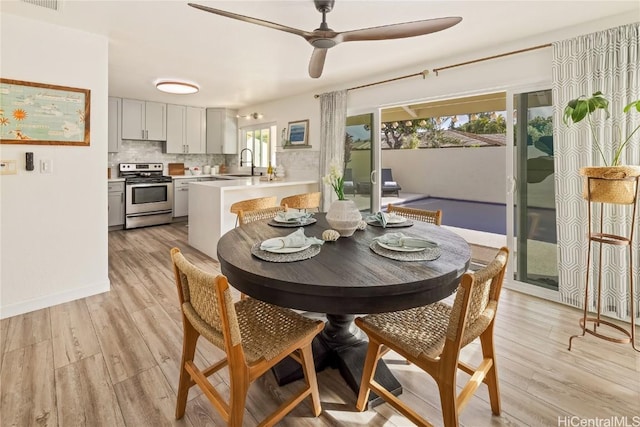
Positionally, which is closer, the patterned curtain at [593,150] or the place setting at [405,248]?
the place setting at [405,248]

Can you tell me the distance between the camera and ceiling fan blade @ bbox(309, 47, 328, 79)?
219 centimetres

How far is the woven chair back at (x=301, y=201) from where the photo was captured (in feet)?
11.3

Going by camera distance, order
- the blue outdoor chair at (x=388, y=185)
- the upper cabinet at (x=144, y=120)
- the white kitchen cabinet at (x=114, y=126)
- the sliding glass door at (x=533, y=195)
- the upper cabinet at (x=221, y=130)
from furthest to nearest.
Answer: the blue outdoor chair at (x=388, y=185), the upper cabinet at (x=221, y=130), the upper cabinet at (x=144, y=120), the white kitchen cabinet at (x=114, y=126), the sliding glass door at (x=533, y=195)

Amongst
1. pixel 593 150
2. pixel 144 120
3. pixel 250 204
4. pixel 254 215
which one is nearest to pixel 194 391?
pixel 254 215

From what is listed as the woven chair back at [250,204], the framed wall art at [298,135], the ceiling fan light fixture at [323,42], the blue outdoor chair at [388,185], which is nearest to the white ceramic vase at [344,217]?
the ceiling fan light fixture at [323,42]

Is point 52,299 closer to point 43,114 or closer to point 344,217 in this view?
point 43,114

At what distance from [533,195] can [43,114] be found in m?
4.20

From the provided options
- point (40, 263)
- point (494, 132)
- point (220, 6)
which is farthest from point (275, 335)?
point (494, 132)

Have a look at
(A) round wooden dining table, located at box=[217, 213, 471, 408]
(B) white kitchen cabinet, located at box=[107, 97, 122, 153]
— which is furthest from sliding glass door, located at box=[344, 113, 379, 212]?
(B) white kitchen cabinet, located at box=[107, 97, 122, 153]

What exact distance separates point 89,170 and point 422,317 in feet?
9.63

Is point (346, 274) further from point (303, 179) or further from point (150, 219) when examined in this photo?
point (150, 219)

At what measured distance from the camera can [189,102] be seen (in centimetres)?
605

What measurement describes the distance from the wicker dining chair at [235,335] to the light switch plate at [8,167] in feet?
6.96

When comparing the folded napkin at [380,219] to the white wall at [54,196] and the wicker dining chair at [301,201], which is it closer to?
the wicker dining chair at [301,201]
